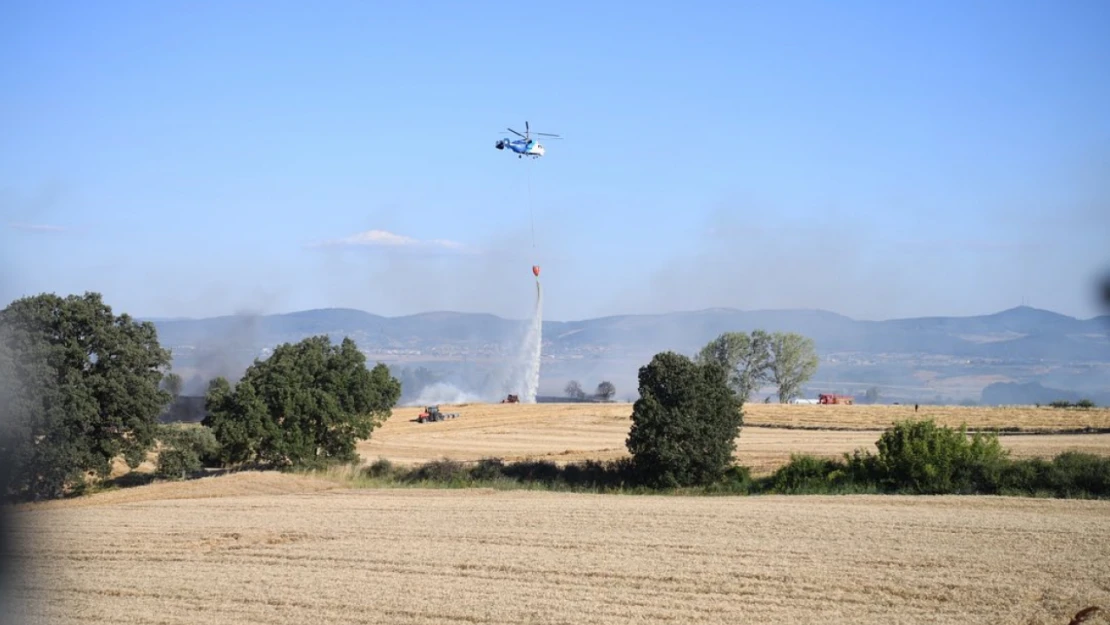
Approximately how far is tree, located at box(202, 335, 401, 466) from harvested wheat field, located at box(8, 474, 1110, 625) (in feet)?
34.3

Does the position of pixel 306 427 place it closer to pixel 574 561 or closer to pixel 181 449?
pixel 181 449

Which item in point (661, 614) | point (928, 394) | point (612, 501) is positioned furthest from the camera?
point (928, 394)

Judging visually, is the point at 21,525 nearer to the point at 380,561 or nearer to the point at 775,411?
the point at 380,561

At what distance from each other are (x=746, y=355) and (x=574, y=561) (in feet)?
331

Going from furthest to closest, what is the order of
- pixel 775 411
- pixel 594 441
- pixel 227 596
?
1. pixel 775 411
2. pixel 594 441
3. pixel 227 596

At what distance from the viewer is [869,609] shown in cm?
1858

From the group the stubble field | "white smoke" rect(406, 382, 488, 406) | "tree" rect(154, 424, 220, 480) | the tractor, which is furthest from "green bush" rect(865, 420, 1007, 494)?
"white smoke" rect(406, 382, 488, 406)

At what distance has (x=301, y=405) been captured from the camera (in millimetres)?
46375

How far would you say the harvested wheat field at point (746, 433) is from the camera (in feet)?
166

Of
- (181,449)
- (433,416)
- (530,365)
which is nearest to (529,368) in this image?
(530,365)

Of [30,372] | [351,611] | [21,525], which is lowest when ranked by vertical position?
[351,611]

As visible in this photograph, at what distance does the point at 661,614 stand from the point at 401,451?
42.4 m

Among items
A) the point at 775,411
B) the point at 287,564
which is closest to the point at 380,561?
the point at 287,564

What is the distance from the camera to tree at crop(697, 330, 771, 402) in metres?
121
